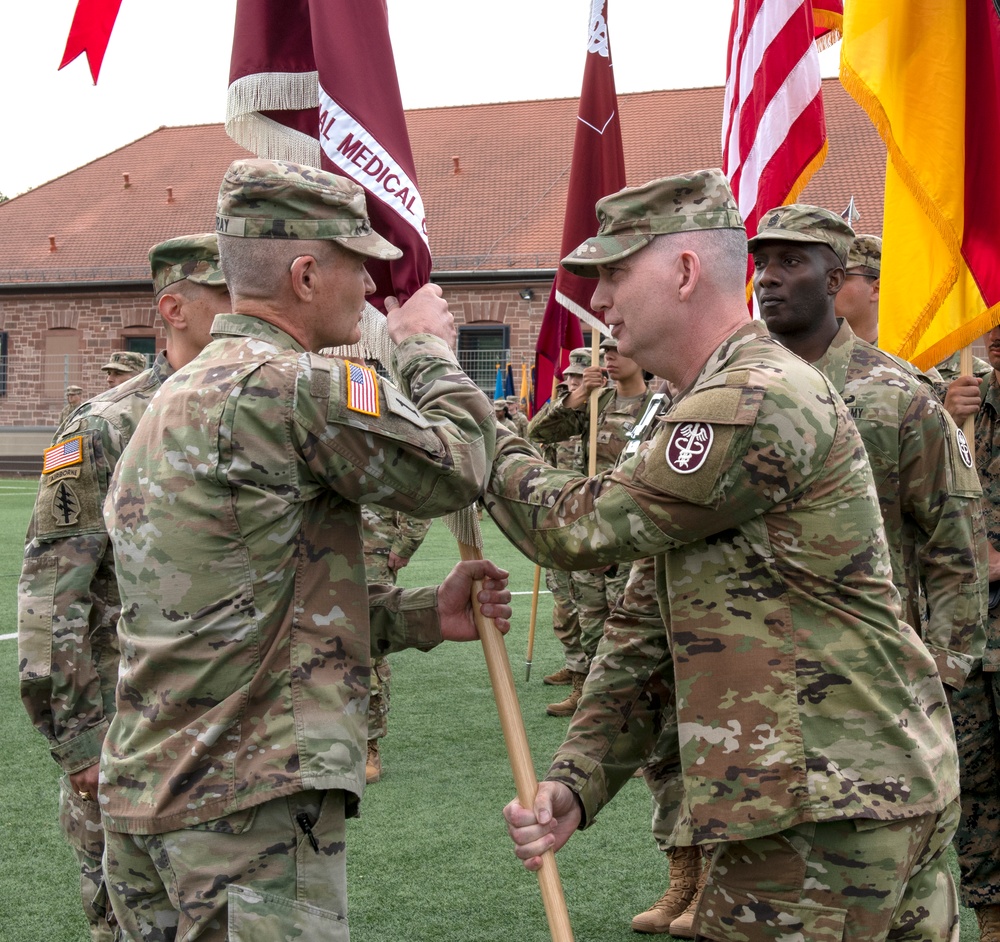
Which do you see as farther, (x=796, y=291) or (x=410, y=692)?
(x=410, y=692)

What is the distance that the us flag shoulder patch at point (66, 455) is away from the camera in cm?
339

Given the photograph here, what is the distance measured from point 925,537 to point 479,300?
26.9 meters

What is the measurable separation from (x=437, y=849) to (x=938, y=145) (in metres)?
3.62

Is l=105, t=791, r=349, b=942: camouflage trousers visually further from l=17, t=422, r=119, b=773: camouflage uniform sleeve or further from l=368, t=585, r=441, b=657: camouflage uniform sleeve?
l=17, t=422, r=119, b=773: camouflage uniform sleeve

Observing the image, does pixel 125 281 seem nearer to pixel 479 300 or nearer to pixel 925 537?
pixel 479 300

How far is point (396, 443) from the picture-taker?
2291mm

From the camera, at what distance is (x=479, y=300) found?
30.3 metres

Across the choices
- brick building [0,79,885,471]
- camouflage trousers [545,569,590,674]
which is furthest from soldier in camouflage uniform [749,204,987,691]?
brick building [0,79,885,471]

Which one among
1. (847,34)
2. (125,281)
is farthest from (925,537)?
(125,281)

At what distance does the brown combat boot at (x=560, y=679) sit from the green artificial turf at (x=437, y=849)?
633 millimetres

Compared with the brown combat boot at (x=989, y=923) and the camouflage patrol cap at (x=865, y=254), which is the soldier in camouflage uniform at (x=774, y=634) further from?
the camouflage patrol cap at (x=865, y=254)

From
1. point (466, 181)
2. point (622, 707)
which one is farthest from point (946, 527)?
point (466, 181)

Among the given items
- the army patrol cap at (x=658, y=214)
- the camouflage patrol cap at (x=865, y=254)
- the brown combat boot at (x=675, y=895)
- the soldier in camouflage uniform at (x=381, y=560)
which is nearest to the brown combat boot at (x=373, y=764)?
the soldier in camouflage uniform at (x=381, y=560)

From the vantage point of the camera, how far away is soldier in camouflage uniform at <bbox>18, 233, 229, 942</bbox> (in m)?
3.29
